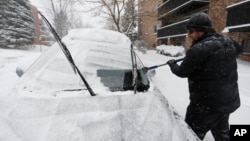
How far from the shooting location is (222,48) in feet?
6.59

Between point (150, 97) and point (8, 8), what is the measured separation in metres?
23.9

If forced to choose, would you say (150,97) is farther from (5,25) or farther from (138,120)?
(5,25)

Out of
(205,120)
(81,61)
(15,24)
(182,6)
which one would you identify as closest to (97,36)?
(81,61)

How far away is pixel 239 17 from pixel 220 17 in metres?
4.72

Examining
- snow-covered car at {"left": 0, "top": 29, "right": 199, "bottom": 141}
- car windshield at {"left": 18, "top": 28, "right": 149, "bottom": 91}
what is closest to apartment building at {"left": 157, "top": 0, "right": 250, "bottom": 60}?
car windshield at {"left": 18, "top": 28, "right": 149, "bottom": 91}

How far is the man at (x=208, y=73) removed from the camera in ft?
6.57

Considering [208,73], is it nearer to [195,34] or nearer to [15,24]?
[195,34]

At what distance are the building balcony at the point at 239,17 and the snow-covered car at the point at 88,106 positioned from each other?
8874 mm

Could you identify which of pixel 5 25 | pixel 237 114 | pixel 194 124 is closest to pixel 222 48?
pixel 194 124

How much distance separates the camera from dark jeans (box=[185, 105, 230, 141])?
6.95ft

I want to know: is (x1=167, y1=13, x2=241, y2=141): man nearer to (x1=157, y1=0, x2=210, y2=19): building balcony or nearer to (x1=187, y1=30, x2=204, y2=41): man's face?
(x1=187, y1=30, x2=204, y2=41): man's face

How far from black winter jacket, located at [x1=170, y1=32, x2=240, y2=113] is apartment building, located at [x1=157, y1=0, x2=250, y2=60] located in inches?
333

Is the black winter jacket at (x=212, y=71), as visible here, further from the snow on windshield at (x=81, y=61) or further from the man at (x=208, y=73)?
the snow on windshield at (x=81, y=61)

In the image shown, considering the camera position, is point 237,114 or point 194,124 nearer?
point 194,124
